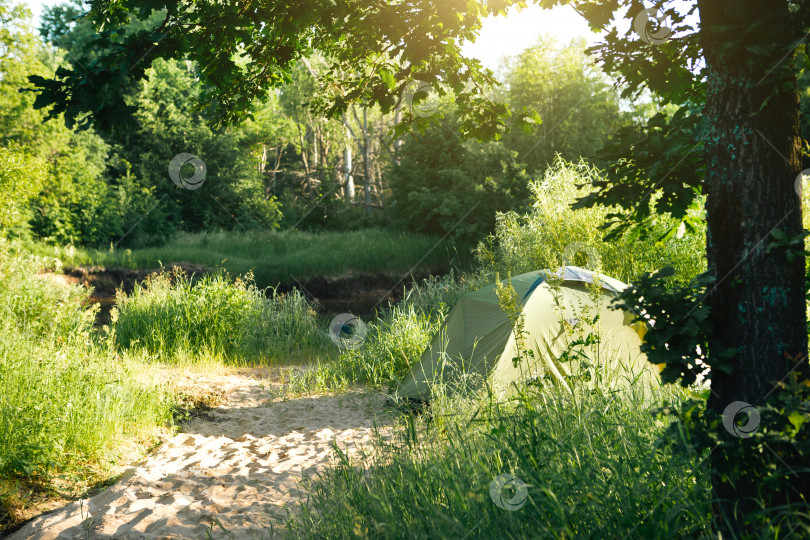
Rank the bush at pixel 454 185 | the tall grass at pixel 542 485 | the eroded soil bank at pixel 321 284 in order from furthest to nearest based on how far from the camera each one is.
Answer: the bush at pixel 454 185 → the eroded soil bank at pixel 321 284 → the tall grass at pixel 542 485

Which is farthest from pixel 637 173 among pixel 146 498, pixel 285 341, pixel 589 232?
pixel 285 341

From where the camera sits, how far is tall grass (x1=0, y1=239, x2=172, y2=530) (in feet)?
13.7

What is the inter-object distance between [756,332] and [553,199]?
357 inches

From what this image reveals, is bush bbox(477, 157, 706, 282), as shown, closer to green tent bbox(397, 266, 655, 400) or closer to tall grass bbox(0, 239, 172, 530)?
green tent bbox(397, 266, 655, 400)

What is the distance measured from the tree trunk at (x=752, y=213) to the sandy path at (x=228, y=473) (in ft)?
6.21

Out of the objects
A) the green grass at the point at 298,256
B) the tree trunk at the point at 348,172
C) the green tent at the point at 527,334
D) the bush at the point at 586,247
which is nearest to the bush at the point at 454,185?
the green grass at the point at 298,256

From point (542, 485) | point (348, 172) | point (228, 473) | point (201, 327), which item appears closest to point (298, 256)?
point (348, 172)

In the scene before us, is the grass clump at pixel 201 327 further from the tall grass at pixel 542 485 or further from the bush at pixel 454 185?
the bush at pixel 454 185

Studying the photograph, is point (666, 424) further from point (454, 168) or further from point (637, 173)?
point (454, 168)

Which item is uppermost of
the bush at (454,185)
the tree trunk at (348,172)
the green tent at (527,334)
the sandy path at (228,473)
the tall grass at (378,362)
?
the tree trunk at (348,172)

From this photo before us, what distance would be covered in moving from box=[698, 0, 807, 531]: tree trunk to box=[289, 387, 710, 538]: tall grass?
25 cm

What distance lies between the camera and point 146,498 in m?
4.00

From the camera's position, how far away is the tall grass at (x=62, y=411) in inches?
164

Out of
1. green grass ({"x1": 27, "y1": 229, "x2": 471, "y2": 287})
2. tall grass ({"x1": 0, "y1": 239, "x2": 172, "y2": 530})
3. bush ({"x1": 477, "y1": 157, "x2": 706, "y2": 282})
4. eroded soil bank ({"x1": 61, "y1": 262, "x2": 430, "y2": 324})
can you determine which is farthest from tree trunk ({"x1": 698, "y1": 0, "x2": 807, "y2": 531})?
green grass ({"x1": 27, "y1": 229, "x2": 471, "y2": 287})
